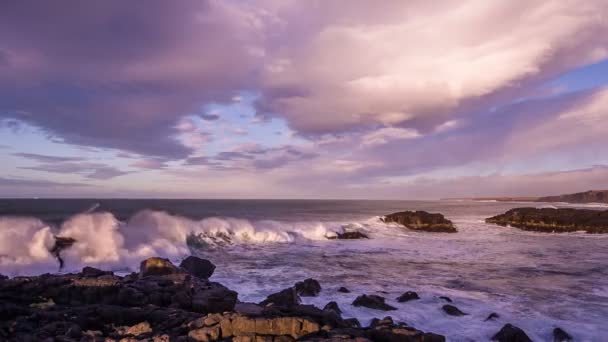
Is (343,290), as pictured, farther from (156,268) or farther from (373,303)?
(156,268)

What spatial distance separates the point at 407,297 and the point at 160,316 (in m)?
9.63

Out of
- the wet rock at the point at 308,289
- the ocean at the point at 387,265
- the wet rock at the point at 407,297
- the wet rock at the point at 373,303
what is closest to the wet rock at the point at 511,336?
the ocean at the point at 387,265

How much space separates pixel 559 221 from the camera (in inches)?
2063

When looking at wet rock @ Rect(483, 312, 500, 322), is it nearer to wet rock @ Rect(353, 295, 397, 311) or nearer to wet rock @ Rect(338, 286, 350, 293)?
wet rock @ Rect(353, 295, 397, 311)

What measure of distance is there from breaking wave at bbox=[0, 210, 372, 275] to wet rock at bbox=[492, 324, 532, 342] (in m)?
20.0

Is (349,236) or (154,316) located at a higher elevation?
(154,316)

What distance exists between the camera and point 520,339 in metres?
11.4

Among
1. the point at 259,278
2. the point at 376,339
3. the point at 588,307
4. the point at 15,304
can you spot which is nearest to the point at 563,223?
the point at 588,307

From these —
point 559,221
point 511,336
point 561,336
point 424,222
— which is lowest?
point 561,336

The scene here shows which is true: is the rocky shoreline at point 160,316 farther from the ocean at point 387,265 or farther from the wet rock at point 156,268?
the wet rock at point 156,268

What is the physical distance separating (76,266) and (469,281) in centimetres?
2168

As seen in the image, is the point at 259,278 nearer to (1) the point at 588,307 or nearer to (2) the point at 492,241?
(1) the point at 588,307

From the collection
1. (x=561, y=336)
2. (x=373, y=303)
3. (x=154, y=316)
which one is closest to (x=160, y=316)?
(x=154, y=316)

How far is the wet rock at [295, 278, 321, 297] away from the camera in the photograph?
659 inches
